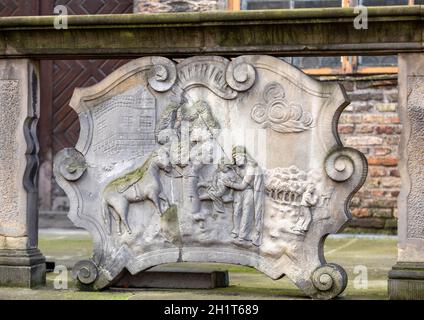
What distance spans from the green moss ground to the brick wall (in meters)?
0.65

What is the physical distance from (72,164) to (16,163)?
0.42m

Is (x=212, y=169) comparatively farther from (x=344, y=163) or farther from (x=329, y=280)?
(x=329, y=280)

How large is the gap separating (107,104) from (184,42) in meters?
0.67

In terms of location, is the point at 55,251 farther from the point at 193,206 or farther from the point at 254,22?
the point at 254,22

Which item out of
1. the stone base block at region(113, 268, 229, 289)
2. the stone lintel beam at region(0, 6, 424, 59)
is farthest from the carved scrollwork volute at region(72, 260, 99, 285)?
the stone lintel beam at region(0, 6, 424, 59)

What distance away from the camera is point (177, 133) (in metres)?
7.07

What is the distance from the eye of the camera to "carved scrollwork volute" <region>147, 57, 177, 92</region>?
7.11 m

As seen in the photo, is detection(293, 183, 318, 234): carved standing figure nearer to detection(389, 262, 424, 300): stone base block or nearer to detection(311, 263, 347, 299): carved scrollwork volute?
detection(311, 263, 347, 299): carved scrollwork volute

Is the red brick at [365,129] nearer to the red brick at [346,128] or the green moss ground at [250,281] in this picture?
the red brick at [346,128]

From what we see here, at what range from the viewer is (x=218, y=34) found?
703 cm

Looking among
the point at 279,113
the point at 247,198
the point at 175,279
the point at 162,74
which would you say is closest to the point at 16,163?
the point at 162,74

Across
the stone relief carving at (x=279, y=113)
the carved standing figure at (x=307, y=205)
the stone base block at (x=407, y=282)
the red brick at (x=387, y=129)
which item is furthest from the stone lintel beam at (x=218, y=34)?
the red brick at (x=387, y=129)

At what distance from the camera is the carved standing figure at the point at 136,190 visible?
23.2ft

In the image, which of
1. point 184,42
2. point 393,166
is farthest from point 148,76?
point 393,166
